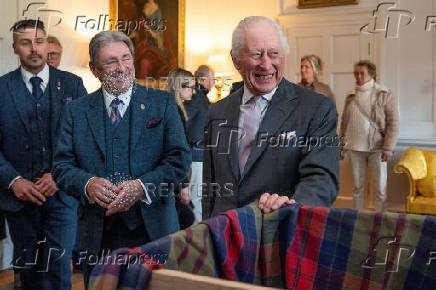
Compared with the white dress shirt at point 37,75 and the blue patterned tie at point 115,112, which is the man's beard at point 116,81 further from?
the white dress shirt at point 37,75

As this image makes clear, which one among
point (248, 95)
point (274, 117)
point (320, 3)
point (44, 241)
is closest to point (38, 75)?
point (44, 241)

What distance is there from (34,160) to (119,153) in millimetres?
1209

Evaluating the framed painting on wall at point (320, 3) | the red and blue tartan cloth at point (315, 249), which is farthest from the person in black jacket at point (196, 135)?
the framed painting on wall at point (320, 3)

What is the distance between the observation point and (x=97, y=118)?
2.37 m

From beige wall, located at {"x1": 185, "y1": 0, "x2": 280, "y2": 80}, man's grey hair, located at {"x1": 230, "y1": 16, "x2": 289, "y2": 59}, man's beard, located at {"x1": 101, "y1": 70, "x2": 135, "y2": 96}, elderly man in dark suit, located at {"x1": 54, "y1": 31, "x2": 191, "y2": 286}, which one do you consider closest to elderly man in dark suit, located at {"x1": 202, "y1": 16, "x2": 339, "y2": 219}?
man's grey hair, located at {"x1": 230, "y1": 16, "x2": 289, "y2": 59}

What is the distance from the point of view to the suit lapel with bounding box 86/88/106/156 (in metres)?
2.35

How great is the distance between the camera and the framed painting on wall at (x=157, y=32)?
8578 millimetres

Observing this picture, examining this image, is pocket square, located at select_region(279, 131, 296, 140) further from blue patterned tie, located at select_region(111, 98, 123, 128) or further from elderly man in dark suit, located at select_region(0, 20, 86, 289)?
elderly man in dark suit, located at select_region(0, 20, 86, 289)

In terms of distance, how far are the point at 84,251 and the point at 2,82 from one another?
1.52 metres

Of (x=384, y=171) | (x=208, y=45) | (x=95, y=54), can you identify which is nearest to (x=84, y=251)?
(x=95, y=54)

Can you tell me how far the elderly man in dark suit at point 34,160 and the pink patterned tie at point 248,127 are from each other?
165 centimetres

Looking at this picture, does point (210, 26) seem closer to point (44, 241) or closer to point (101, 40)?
point (44, 241)

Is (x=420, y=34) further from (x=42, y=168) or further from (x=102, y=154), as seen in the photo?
(x=102, y=154)

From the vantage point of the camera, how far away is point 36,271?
11.1 feet
